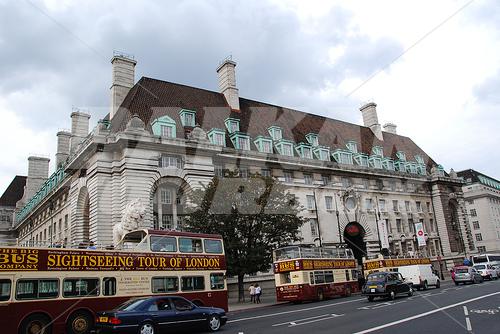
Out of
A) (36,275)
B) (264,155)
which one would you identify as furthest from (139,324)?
(264,155)

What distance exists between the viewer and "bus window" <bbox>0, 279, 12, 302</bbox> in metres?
14.5

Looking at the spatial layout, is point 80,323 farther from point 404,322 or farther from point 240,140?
point 240,140

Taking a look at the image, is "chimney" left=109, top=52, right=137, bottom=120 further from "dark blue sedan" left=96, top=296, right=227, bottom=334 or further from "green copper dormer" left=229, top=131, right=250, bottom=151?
"dark blue sedan" left=96, top=296, right=227, bottom=334

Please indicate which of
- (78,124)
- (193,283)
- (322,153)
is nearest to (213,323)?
(193,283)

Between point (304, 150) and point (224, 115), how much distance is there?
1028 centimetres

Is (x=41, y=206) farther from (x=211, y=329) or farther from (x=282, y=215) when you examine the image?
(x=211, y=329)

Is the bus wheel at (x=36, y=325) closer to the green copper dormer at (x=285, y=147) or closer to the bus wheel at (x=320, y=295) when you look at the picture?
the bus wheel at (x=320, y=295)

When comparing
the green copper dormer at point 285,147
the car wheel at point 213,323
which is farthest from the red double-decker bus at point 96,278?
the green copper dormer at point 285,147

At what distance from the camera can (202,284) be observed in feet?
68.4

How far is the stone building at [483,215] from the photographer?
94594mm

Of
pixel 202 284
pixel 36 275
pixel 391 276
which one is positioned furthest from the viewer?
pixel 391 276

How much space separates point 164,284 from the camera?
1930 cm

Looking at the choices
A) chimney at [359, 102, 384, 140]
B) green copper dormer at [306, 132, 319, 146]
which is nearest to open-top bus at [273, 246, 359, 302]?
green copper dormer at [306, 132, 319, 146]

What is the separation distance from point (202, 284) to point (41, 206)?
4113 centimetres
